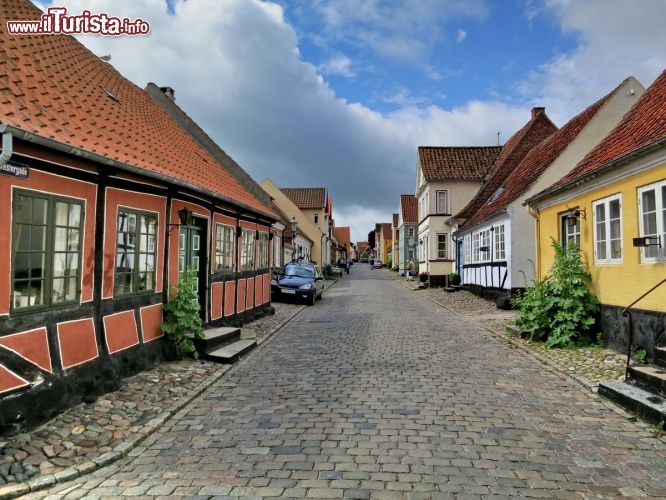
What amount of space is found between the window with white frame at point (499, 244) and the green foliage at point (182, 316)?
1296cm

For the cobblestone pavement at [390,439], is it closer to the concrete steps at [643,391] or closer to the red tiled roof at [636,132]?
the concrete steps at [643,391]

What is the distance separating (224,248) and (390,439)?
7.35 metres

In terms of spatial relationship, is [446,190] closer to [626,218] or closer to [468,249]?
[468,249]

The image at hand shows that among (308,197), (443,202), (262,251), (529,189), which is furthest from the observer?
(308,197)

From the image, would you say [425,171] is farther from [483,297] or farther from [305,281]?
[305,281]

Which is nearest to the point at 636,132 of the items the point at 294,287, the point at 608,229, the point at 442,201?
the point at 608,229

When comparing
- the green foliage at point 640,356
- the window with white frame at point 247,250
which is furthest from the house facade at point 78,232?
the green foliage at point 640,356

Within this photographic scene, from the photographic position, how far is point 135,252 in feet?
23.6

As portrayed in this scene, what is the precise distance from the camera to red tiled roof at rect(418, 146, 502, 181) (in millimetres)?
29609

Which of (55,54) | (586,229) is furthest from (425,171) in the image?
(55,54)

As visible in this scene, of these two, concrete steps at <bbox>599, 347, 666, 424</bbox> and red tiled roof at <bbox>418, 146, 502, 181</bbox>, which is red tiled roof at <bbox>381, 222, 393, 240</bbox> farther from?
concrete steps at <bbox>599, 347, 666, 424</bbox>

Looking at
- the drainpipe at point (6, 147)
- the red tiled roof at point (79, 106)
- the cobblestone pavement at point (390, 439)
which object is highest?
the red tiled roof at point (79, 106)

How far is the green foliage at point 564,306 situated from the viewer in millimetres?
9352

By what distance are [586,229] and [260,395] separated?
286 inches
